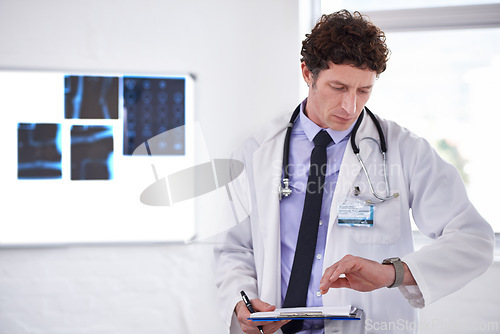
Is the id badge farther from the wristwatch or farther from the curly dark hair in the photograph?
the curly dark hair

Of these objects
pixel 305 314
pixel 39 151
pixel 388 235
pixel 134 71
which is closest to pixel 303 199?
pixel 388 235

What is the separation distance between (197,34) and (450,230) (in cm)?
133

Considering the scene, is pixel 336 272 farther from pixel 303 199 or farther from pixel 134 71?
pixel 134 71

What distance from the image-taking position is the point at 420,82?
7.04 ft

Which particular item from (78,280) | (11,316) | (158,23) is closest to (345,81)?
(158,23)

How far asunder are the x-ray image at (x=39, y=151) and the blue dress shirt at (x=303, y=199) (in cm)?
112

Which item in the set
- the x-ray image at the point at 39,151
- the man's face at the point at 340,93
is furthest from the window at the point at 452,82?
the x-ray image at the point at 39,151

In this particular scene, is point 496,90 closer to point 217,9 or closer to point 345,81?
point 345,81

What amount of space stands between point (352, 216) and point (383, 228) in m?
0.11

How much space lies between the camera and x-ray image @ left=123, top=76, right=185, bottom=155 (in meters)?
2.02

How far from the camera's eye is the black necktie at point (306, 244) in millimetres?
1370

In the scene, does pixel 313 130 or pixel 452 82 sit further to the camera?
pixel 452 82

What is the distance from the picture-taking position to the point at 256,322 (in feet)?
4.26

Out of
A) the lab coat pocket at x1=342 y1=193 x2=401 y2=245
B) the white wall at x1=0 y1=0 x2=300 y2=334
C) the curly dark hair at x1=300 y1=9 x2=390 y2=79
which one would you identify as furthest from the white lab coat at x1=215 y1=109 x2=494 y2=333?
the white wall at x1=0 y1=0 x2=300 y2=334
